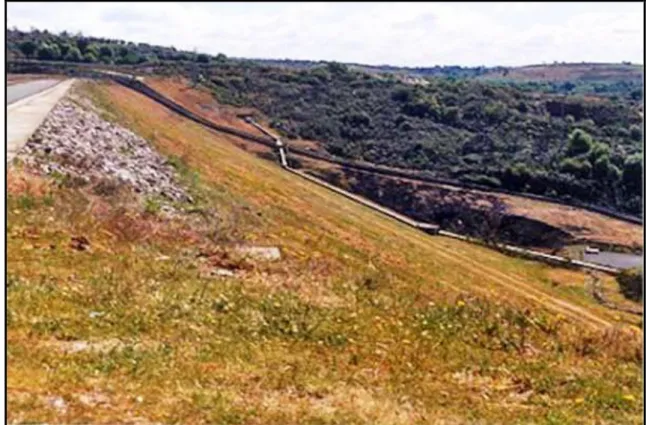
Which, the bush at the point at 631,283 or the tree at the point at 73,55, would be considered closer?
the bush at the point at 631,283

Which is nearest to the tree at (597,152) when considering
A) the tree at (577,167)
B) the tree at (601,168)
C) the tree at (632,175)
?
the tree at (601,168)

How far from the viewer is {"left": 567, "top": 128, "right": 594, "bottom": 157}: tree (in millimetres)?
55594

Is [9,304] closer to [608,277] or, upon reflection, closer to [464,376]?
[464,376]

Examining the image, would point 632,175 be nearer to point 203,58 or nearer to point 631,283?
point 631,283

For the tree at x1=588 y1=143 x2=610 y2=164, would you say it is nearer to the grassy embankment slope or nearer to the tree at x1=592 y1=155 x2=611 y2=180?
the tree at x1=592 y1=155 x2=611 y2=180

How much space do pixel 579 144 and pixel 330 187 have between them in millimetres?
22752

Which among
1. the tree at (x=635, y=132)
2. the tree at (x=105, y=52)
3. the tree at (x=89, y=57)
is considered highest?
the tree at (x=105, y=52)

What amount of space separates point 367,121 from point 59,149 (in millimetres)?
44347

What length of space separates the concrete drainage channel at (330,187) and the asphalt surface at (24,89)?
8003 millimetres

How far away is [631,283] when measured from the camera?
29234 millimetres

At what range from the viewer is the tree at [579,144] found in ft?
182

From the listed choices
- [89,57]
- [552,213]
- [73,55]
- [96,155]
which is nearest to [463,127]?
[552,213]

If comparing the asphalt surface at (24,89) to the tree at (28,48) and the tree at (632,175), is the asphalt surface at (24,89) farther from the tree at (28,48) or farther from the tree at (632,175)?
the tree at (632,175)

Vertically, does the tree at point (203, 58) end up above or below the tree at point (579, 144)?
above
